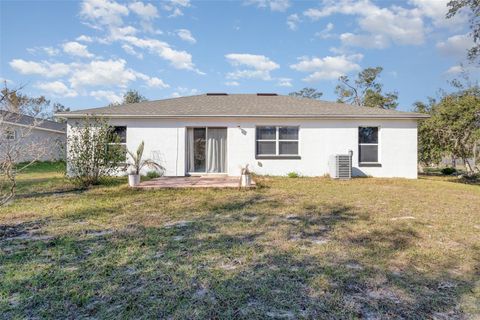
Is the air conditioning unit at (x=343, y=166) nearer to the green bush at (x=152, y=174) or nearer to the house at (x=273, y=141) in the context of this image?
the house at (x=273, y=141)

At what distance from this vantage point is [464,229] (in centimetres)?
475

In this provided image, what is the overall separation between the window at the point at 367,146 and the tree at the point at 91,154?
10.2m

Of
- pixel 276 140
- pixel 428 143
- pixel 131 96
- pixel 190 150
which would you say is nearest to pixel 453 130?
pixel 428 143

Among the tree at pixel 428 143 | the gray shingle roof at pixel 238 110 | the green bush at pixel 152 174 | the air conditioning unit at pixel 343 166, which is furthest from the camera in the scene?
the tree at pixel 428 143

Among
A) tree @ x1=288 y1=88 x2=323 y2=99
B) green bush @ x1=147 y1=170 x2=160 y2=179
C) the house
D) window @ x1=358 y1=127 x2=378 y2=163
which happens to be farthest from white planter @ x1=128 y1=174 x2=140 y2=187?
tree @ x1=288 y1=88 x2=323 y2=99

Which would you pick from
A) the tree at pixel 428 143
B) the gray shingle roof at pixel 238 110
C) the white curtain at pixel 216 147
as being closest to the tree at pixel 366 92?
the tree at pixel 428 143

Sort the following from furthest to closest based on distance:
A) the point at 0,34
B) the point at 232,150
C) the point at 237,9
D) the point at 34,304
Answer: the point at 237,9 → the point at 232,150 → the point at 0,34 → the point at 34,304

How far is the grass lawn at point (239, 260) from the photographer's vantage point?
239cm

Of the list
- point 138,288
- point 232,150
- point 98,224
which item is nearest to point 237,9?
point 232,150

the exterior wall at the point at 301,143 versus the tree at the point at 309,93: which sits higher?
the tree at the point at 309,93

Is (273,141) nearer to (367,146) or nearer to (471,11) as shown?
(367,146)

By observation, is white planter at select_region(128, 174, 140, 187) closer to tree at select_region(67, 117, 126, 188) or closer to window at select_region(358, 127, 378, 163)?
tree at select_region(67, 117, 126, 188)

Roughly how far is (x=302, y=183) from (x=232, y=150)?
3.56 metres

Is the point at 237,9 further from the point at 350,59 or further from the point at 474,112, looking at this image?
the point at 350,59
